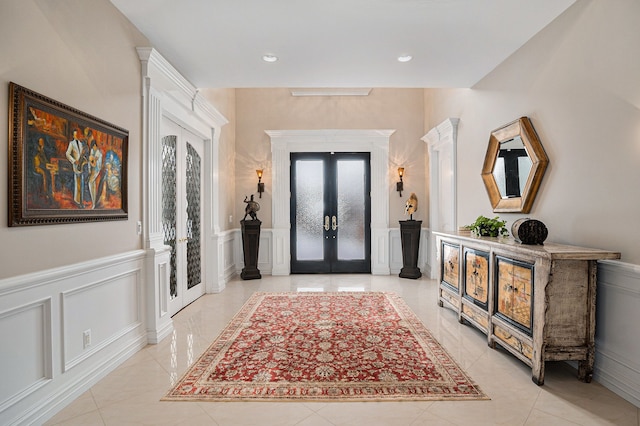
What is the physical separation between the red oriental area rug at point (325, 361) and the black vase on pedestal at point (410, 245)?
220 cm

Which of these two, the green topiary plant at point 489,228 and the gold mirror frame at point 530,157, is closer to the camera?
the gold mirror frame at point 530,157

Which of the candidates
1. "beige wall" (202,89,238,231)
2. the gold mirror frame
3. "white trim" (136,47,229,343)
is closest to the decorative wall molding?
the gold mirror frame

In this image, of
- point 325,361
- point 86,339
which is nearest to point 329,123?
point 325,361

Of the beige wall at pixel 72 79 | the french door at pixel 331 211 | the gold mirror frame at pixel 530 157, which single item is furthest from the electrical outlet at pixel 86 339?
the french door at pixel 331 211

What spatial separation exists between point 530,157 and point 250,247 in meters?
4.73

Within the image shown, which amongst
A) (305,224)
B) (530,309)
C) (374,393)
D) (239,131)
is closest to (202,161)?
(239,131)

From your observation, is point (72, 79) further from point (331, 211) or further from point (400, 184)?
point (400, 184)

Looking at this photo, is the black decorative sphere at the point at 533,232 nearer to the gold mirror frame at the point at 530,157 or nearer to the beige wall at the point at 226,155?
the gold mirror frame at the point at 530,157

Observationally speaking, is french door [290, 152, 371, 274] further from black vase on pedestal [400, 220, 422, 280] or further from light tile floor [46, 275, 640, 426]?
light tile floor [46, 275, 640, 426]

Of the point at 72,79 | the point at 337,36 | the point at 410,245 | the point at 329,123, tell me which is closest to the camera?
the point at 72,79

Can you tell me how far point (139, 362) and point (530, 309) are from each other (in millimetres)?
3252

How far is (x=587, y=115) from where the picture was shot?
2854mm

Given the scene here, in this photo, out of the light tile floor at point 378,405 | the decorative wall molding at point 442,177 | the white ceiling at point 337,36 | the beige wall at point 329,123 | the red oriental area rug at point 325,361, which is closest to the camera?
the light tile floor at point 378,405

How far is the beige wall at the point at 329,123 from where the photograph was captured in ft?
23.5
